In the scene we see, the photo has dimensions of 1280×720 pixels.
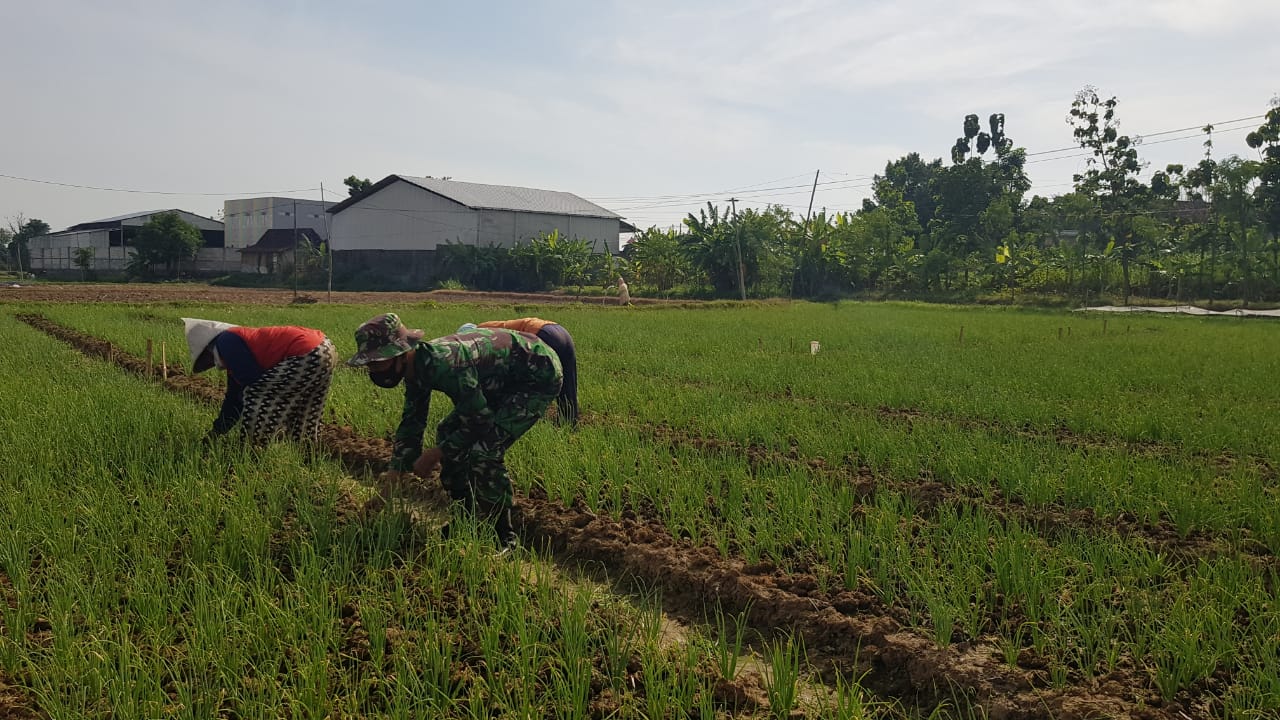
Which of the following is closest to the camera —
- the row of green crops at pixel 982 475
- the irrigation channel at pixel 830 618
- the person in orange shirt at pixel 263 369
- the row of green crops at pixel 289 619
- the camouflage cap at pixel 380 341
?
the row of green crops at pixel 289 619

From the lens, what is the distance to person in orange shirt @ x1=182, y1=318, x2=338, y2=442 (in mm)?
4520

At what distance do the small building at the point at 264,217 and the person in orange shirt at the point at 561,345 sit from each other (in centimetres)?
3843

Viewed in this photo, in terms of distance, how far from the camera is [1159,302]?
2655 cm

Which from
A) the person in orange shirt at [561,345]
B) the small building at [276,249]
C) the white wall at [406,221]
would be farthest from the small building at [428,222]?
the person in orange shirt at [561,345]

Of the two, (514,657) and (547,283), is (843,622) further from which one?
(547,283)

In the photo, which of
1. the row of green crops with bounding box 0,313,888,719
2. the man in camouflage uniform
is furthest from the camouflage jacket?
the row of green crops with bounding box 0,313,888,719

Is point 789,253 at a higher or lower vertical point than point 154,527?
higher

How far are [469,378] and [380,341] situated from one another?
1.19 feet

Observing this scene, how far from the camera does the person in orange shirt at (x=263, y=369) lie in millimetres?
4520

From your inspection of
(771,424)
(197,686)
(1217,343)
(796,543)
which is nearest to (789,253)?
(1217,343)

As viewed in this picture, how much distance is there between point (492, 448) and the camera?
11.8 feet

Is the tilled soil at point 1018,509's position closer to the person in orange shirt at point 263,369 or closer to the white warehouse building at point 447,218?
the person in orange shirt at point 263,369

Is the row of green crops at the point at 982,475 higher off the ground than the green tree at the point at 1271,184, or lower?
lower

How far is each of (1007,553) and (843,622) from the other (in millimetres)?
753
